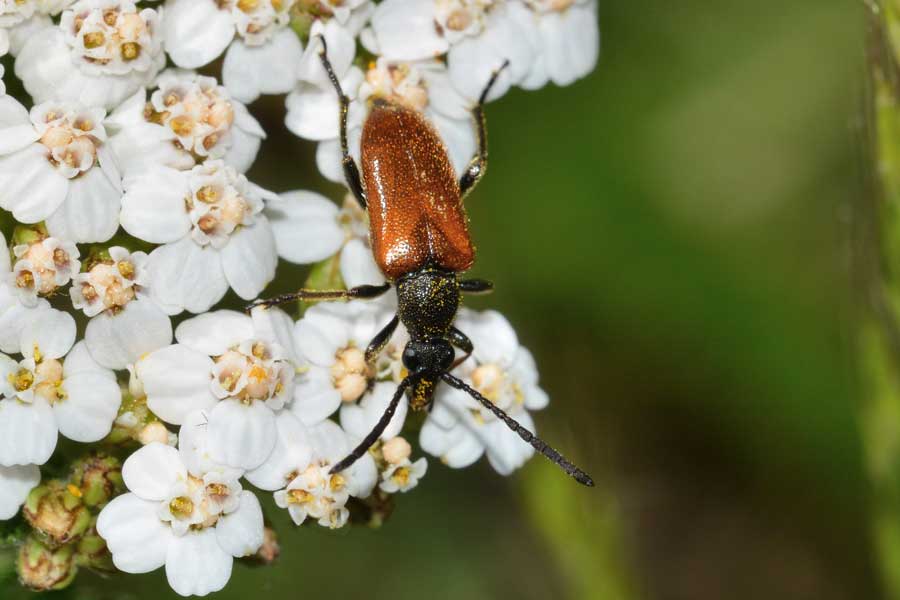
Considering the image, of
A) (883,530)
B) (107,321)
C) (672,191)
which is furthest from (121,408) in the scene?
(672,191)

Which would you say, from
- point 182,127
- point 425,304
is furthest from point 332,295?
point 182,127

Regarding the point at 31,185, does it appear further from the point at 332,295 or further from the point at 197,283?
the point at 332,295

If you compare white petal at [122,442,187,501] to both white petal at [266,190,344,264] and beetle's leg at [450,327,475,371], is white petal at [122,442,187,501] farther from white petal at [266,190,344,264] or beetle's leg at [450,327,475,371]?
beetle's leg at [450,327,475,371]

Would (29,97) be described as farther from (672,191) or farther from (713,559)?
(713,559)

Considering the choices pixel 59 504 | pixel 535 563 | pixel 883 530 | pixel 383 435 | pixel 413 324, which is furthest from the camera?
pixel 535 563

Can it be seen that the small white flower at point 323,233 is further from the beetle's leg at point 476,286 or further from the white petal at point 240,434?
the white petal at point 240,434

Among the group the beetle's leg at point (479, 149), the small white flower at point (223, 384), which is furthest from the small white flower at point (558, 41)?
the small white flower at point (223, 384)

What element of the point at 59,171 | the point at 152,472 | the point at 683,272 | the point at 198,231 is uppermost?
the point at 59,171
